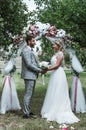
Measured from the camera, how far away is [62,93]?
43.9 ft

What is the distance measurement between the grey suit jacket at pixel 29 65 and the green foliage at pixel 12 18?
28.2 feet

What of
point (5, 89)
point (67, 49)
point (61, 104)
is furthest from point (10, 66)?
point (61, 104)

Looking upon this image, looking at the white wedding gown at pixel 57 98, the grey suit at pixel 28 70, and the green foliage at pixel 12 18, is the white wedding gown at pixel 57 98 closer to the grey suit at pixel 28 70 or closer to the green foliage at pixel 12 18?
the grey suit at pixel 28 70

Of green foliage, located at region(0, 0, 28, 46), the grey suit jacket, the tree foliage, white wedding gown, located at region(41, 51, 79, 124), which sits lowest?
white wedding gown, located at region(41, 51, 79, 124)

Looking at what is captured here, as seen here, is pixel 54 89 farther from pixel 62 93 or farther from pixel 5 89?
pixel 5 89

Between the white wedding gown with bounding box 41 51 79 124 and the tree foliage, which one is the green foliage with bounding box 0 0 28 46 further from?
the white wedding gown with bounding box 41 51 79 124

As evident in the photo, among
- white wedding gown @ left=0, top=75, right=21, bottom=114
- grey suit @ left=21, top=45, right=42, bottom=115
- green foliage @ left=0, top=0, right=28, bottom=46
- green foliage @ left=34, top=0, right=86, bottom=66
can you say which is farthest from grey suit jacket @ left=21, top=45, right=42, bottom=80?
green foliage @ left=34, top=0, right=86, bottom=66

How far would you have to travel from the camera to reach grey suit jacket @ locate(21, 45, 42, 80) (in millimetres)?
13039

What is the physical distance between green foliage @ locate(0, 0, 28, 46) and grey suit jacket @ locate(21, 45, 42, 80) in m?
8.59

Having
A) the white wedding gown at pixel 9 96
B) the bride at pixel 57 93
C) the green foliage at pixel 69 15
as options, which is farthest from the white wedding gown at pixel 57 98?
the green foliage at pixel 69 15

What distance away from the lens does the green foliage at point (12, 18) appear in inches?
858

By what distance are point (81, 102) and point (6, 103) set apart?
257 centimetres

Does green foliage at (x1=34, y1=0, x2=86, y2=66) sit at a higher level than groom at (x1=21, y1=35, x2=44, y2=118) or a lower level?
higher

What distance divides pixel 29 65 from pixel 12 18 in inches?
378
